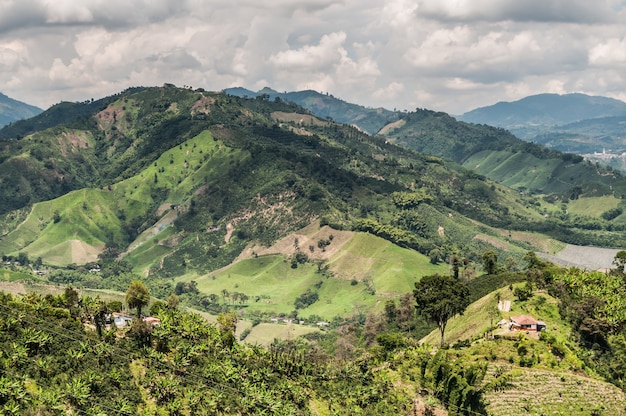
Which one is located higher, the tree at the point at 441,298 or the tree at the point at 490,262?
the tree at the point at 441,298

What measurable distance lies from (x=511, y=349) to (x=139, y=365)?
1869 inches

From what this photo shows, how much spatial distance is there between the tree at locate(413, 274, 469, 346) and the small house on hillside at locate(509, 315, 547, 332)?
8.65 m

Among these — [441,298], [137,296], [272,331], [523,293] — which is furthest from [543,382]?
[272,331]

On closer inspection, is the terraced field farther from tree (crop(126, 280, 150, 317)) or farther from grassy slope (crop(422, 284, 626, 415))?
tree (crop(126, 280, 150, 317))

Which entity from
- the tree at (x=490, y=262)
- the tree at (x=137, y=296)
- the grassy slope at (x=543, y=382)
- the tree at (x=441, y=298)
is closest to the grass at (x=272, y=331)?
the tree at (x=490, y=262)

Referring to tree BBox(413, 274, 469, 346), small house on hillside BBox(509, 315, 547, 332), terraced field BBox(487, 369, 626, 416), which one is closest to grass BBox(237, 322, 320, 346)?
tree BBox(413, 274, 469, 346)

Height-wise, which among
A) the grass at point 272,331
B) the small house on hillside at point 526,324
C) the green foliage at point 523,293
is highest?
the green foliage at point 523,293

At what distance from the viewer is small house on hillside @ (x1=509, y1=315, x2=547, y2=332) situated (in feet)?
286

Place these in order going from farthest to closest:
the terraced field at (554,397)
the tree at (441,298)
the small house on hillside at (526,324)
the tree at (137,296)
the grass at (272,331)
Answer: the grass at (272,331)
the tree at (137,296)
the tree at (441,298)
the small house on hillside at (526,324)
the terraced field at (554,397)

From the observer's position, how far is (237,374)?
70062 millimetres

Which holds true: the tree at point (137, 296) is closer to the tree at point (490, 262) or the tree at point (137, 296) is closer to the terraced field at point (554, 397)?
the terraced field at point (554, 397)

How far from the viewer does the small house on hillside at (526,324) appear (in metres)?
87.3

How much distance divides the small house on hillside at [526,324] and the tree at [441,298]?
8649mm

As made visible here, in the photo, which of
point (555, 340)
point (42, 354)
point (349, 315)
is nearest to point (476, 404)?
point (555, 340)
